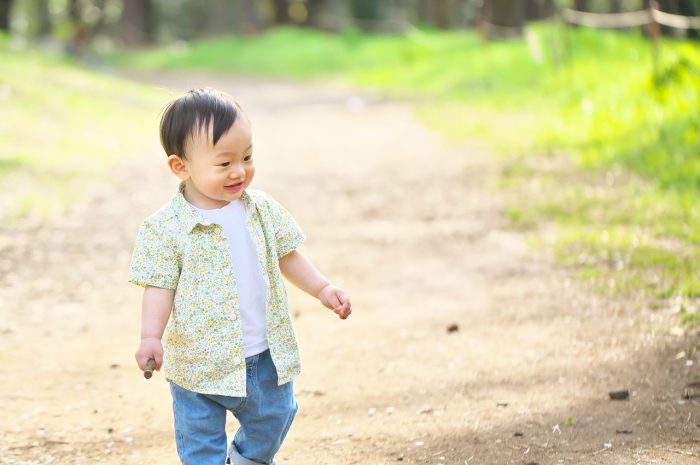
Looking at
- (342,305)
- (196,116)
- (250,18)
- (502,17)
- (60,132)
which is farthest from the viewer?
(250,18)

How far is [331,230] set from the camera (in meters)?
7.87

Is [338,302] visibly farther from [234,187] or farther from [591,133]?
[591,133]

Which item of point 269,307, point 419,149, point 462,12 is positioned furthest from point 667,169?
point 462,12

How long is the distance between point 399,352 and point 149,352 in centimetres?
221

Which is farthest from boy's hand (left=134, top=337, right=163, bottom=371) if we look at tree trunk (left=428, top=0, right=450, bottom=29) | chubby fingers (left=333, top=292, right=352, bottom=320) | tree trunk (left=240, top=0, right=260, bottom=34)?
tree trunk (left=428, top=0, right=450, bottom=29)

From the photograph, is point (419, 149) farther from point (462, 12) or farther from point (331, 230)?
point (462, 12)

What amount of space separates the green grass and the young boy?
5.60 metres

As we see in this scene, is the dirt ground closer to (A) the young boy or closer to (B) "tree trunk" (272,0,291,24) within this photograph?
(A) the young boy

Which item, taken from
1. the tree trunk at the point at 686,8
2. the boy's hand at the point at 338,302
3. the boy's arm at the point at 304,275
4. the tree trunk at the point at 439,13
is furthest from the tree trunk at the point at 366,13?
the boy's hand at the point at 338,302

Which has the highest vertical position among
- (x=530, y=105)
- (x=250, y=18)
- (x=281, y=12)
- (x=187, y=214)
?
(x=187, y=214)

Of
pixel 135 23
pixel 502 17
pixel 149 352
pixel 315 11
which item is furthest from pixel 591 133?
pixel 135 23

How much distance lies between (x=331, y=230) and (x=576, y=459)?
15.3ft

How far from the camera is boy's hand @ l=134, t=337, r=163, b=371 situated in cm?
284

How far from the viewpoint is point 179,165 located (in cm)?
303
